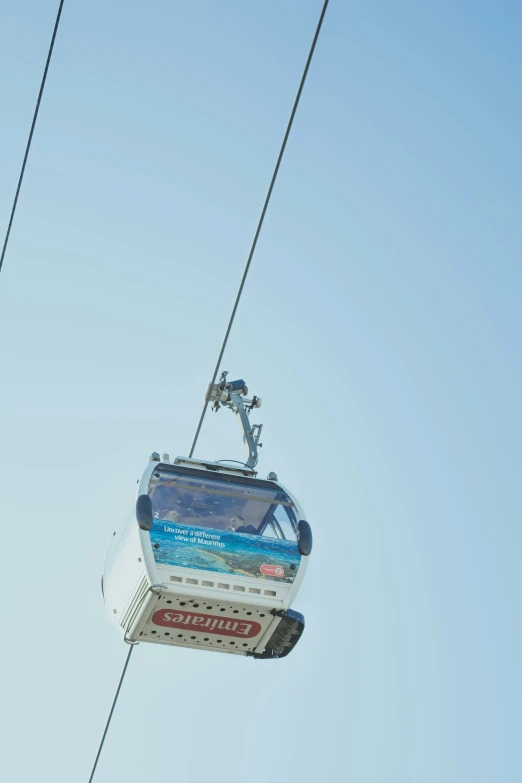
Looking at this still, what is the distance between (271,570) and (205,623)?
Result: 73cm

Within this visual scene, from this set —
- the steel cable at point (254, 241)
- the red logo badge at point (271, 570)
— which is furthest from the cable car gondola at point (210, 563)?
the steel cable at point (254, 241)

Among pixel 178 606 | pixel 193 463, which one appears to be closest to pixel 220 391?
pixel 193 463

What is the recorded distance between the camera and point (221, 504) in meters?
10.7

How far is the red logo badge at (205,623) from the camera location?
10109mm

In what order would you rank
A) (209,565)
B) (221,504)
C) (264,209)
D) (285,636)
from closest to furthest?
(209,565)
(285,636)
(221,504)
(264,209)

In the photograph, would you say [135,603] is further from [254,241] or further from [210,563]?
[254,241]

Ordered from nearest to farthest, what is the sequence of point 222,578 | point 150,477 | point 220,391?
point 222,578
point 150,477
point 220,391

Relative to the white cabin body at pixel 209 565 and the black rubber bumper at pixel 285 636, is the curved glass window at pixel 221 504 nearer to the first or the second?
the white cabin body at pixel 209 565

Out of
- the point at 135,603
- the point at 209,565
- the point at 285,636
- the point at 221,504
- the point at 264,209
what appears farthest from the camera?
the point at 264,209

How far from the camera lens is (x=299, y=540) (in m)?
10.4

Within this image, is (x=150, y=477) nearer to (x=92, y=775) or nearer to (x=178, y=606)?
(x=178, y=606)

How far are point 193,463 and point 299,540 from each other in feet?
4.60

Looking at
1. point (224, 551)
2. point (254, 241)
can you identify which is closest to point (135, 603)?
point (224, 551)

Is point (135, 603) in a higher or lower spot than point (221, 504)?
lower
